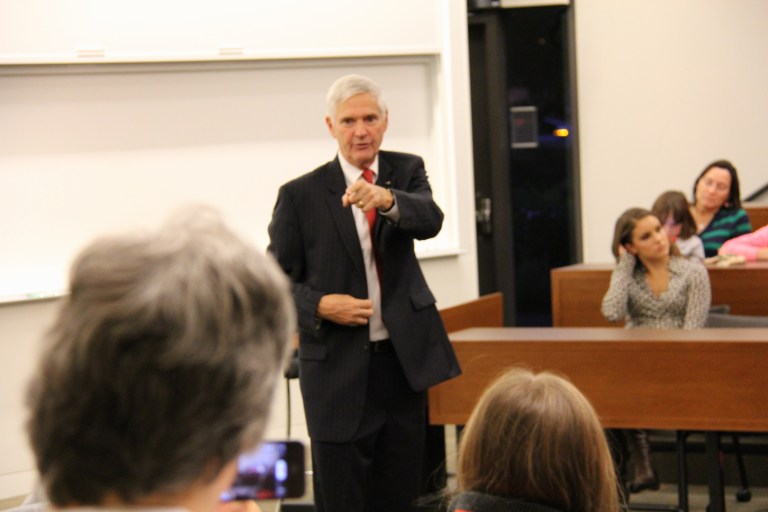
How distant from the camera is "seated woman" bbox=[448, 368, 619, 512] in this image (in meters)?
1.52

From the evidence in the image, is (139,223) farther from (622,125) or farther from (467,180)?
(622,125)

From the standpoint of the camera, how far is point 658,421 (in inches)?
144

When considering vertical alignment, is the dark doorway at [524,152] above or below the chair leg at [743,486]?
above

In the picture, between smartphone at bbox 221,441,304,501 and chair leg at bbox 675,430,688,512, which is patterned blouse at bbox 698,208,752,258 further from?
smartphone at bbox 221,441,304,501

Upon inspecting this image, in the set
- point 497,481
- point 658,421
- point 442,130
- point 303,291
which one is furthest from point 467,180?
point 497,481

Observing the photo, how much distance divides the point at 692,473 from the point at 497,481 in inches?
140

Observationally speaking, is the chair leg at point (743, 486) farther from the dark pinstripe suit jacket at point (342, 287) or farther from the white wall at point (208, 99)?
the white wall at point (208, 99)

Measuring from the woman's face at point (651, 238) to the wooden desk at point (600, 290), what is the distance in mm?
509

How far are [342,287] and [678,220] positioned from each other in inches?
117

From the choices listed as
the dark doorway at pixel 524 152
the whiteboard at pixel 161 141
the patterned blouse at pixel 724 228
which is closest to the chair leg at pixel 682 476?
the patterned blouse at pixel 724 228

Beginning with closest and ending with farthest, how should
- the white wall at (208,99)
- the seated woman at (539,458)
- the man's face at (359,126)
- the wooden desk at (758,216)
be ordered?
the seated woman at (539,458) < the man's face at (359,126) < the white wall at (208,99) < the wooden desk at (758,216)

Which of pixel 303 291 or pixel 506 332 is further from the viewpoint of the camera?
pixel 506 332

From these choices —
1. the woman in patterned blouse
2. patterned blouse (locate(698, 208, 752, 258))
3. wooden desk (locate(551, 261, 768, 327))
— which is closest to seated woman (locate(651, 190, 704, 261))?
wooden desk (locate(551, 261, 768, 327))

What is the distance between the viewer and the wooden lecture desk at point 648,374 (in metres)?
3.54
